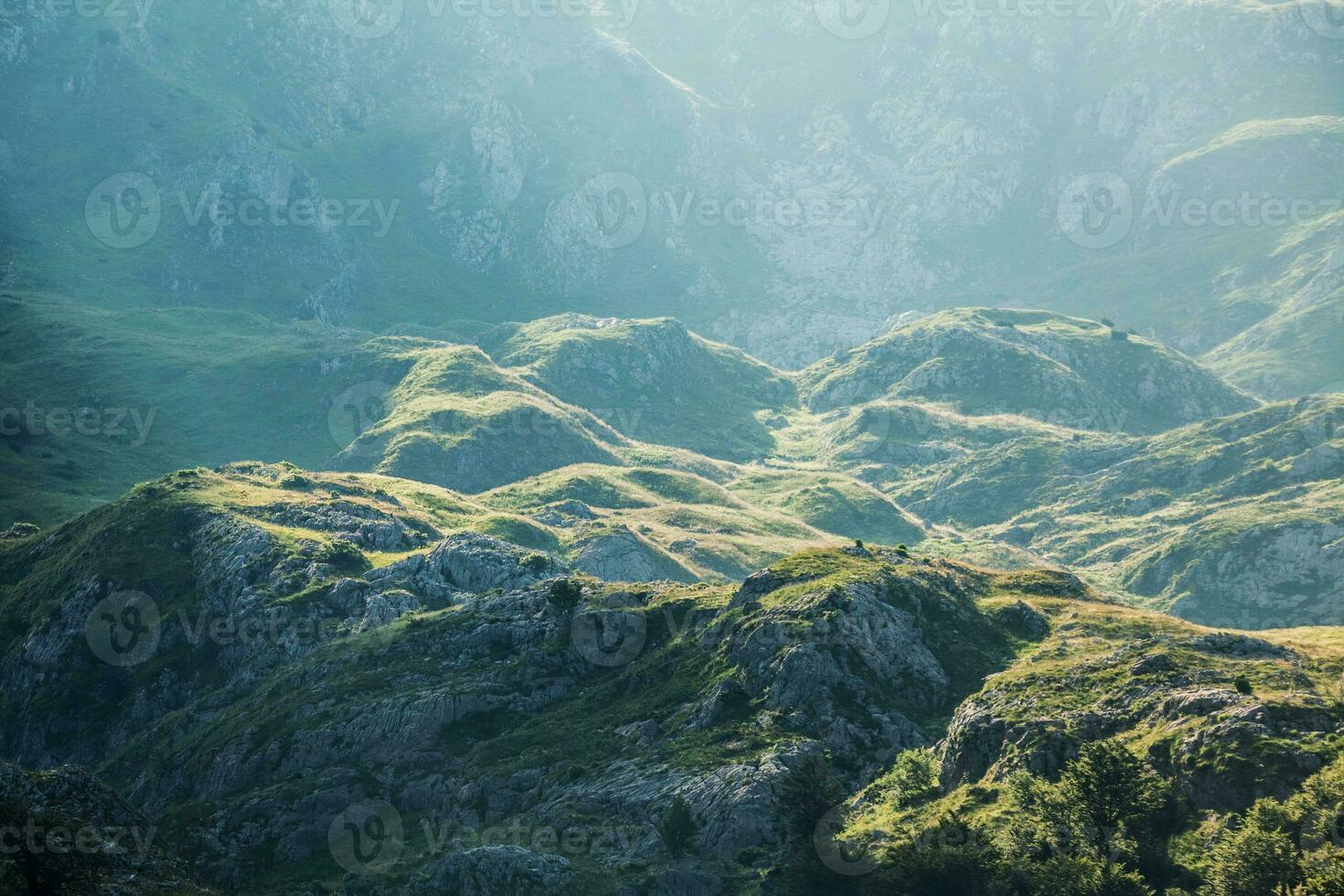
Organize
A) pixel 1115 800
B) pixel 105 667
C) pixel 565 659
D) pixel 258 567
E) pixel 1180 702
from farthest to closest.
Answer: pixel 258 567, pixel 105 667, pixel 565 659, pixel 1180 702, pixel 1115 800

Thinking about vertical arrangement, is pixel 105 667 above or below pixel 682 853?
above

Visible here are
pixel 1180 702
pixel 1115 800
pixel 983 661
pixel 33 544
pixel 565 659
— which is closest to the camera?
pixel 1115 800

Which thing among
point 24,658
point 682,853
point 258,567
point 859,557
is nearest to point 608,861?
point 682,853

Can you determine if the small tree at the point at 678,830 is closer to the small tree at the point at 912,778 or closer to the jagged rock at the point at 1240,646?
the small tree at the point at 912,778

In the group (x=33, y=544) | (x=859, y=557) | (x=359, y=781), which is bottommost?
(x=359, y=781)

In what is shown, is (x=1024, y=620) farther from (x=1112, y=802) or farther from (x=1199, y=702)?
(x=1112, y=802)

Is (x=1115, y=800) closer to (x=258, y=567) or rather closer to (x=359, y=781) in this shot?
(x=359, y=781)

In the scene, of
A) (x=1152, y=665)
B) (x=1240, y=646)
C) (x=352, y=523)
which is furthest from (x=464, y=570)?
(x=1240, y=646)

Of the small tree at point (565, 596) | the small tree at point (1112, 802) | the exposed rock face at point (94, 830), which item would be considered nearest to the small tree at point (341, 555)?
the small tree at point (565, 596)

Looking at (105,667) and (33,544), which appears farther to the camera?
(33,544)
